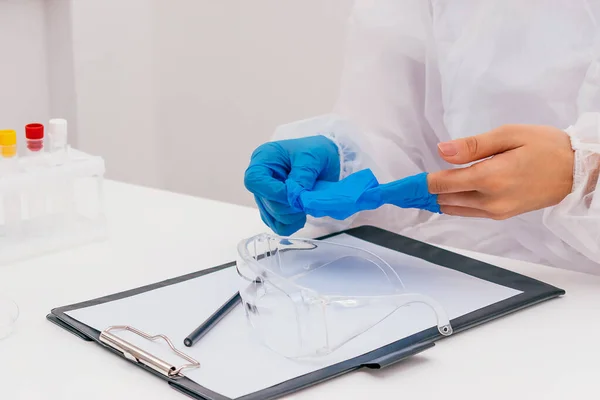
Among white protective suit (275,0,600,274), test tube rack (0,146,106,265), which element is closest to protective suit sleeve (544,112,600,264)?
white protective suit (275,0,600,274)

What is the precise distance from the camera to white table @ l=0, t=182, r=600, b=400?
0.66 meters

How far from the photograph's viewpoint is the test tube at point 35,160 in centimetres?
100

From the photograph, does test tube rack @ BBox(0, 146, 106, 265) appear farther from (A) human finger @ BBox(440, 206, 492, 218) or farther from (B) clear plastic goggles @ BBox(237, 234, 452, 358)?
(A) human finger @ BBox(440, 206, 492, 218)

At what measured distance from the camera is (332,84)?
83.7 inches

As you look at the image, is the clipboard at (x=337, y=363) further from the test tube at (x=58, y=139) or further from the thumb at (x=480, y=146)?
the test tube at (x=58, y=139)

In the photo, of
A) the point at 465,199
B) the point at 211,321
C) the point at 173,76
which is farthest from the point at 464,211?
the point at 173,76

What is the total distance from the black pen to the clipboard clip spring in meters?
0.02

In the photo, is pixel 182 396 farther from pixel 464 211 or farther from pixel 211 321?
pixel 464 211

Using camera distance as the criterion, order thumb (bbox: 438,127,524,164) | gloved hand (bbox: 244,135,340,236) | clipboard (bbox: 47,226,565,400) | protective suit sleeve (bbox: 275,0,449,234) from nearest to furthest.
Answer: clipboard (bbox: 47,226,565,400)
thumb (bbox: 438,127,524,164)
gloved hand (bbox: 244,135,340,236)
protective suit sleeve (bbox: 275,0,449,234)

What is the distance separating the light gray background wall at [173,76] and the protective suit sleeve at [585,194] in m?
1.22

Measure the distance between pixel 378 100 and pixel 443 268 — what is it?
0.38 metres

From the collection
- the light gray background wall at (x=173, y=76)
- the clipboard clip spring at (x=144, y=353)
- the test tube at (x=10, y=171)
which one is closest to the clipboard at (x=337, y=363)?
the clipboard clip spring at (x=144, y=353)

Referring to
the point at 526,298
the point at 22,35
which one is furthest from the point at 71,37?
the point at 526,298

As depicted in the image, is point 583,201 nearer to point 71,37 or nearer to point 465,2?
point 465,2
